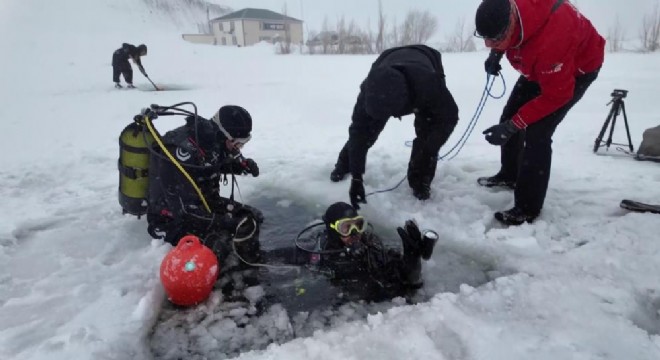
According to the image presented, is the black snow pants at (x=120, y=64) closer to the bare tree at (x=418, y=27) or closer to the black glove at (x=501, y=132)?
the black glove at (x=501, y=132)

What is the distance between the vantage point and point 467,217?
11.5 feet

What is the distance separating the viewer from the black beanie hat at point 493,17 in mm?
2564

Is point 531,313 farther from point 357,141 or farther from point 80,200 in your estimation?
point 80,200

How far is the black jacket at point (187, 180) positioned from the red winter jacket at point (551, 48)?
86.5 inches

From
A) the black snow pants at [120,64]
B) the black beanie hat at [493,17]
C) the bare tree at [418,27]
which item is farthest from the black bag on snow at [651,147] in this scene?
the bare tree at [418,27]

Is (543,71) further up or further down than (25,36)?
further down

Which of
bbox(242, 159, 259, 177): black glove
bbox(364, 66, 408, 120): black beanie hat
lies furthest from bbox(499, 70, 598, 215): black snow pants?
bbox(242, 159, 259, 177): black glove

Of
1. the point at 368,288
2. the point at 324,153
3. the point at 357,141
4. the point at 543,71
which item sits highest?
the point at 543,71

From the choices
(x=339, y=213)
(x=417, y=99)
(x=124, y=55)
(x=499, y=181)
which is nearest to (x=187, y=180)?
(x=339, y=213)

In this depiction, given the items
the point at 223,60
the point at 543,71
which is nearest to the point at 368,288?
the point at 543,71

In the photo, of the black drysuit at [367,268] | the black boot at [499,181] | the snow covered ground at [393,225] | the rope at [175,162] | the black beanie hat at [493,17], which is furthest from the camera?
the black boot at [499,181]

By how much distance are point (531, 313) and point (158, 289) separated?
227 centimetres

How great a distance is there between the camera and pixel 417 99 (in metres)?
3.33

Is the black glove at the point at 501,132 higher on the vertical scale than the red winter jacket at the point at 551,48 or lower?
lower
